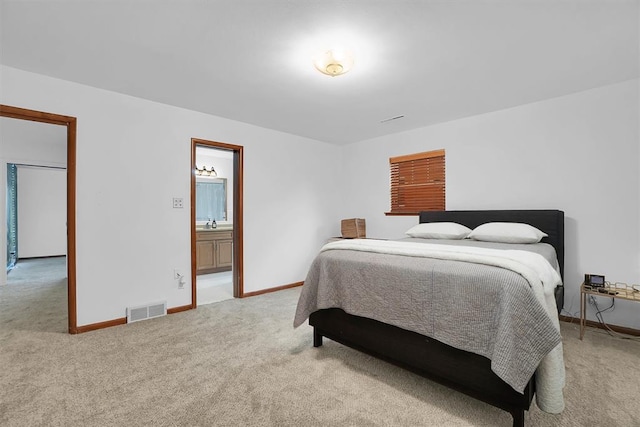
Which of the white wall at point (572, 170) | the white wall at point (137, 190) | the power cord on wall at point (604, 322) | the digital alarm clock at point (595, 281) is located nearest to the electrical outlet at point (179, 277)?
the white wall at point (137, 190)

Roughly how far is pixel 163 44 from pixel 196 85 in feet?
2.22

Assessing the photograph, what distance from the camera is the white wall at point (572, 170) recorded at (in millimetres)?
2707

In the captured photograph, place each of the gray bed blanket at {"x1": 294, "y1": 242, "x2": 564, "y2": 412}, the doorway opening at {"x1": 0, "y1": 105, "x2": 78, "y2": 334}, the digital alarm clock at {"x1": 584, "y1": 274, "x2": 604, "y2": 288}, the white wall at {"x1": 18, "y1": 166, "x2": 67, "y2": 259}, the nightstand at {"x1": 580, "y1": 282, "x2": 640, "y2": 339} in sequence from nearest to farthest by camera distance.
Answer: the gray bed blanket at {"x1": 294, "y1": 242, "x2": 564, "y2": 412} < the nightstand at {"x1": 580, "y1": 282, "x2": 640, "y2": 339} < the digital alarm clock at {"x1": 584, "y1": 274, "x2": 604, "y2": 288} < the doorway opening at {"x1": 0, "y1": 105, "x2": 78, "y2": 334} < the white wall at {"x1": 18, "y1": 166, "x2": 67, "y2": 259}

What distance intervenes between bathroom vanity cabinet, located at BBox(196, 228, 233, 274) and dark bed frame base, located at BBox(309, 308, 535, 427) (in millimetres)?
3458

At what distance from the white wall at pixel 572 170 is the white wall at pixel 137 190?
2605 millimetres

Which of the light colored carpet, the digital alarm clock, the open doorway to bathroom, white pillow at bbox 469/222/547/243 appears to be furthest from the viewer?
the open doorway to bathroom

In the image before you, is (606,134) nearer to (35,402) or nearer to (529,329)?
(529,329)

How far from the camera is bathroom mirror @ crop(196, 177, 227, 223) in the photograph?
5.82 m

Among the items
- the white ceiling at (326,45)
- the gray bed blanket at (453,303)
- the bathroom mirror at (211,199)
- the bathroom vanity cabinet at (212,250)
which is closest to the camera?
the gray bed blanket at (453,303)

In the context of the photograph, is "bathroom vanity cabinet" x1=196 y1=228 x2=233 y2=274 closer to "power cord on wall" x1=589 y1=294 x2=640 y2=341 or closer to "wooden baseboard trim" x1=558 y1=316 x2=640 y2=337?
"wooden baseboard trim" x1=558 y1=316 x2=640 y2=337

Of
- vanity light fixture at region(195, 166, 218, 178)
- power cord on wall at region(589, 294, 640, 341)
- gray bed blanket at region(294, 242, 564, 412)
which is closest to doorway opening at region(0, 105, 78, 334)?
gray bed blanket at region(294, 242, 564, 412)

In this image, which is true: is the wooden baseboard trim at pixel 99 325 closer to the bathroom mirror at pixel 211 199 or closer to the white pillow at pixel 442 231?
the bathroom mirror at pixel 211 199

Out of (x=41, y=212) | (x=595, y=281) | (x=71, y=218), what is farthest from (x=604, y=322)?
(x=41, y=212)

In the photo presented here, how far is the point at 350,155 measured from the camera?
5.16 metres
